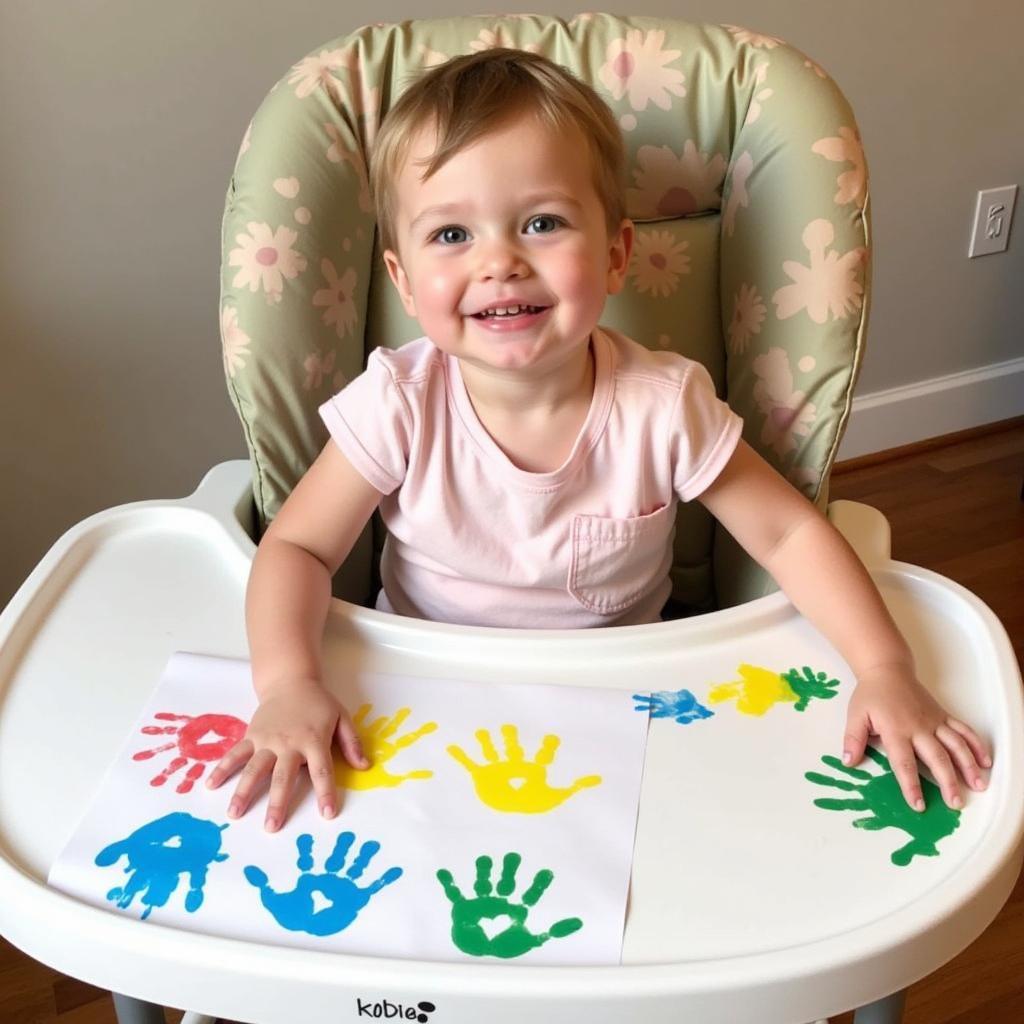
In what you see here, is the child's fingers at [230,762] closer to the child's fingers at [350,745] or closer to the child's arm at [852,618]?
the child's fingers at [350,745]

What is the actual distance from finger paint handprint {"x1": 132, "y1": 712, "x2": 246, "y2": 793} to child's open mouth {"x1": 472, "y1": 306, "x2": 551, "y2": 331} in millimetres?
298

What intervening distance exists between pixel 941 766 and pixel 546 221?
0.42 m

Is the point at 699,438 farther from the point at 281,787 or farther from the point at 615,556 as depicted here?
the point at 281,787

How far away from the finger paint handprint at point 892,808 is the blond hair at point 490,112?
0.41 metres

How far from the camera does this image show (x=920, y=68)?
1902 millimetres

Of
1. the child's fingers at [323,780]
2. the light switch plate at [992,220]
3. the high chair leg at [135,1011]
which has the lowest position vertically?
the light switch plate at [992,220]

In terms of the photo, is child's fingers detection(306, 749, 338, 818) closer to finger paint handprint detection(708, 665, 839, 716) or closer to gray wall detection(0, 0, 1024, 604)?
finger paint handprint detection(708, 665, 839, 716)

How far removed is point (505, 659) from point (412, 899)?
21 centimetres

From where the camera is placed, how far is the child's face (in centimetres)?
75

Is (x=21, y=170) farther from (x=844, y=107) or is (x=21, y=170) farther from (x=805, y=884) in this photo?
(x=805, y=884)

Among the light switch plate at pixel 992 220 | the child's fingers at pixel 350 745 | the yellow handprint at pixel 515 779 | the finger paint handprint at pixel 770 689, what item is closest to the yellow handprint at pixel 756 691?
the finger paint handprint at pixel 770 689

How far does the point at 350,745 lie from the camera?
682mm

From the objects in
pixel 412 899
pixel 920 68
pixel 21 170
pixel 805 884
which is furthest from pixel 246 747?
pixel 920 68

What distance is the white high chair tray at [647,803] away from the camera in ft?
1.81
